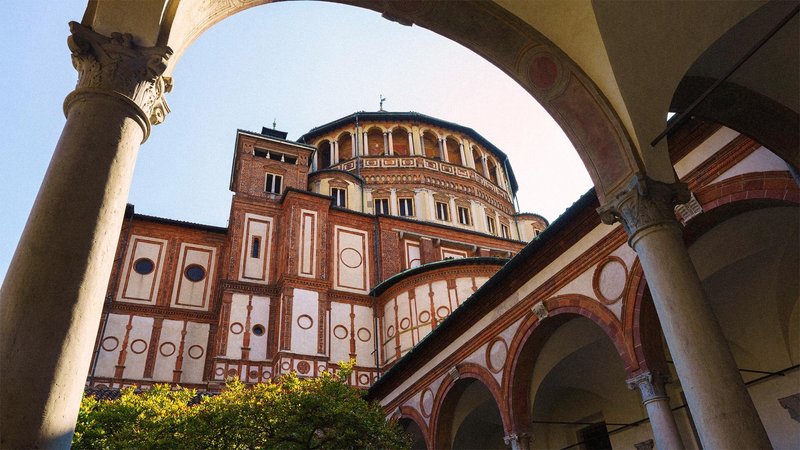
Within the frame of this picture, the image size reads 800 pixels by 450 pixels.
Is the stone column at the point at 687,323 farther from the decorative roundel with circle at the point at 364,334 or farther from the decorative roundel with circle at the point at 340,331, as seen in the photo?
the decorative roundel with circle at the point at 364,334

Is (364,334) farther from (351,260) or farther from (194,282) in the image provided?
(194,282)

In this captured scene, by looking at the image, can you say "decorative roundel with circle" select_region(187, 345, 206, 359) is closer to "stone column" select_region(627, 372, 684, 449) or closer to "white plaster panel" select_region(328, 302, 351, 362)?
"white plaster panel" select_region(328, 302, 351, 362)

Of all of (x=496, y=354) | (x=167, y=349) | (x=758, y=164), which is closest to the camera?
(x=758, y=164)

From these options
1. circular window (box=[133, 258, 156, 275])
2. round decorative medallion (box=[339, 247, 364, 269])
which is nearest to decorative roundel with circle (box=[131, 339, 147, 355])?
circular window (box=[133, 258, 156, 275])

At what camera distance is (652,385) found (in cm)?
855

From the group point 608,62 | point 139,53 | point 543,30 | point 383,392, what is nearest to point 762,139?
point 608,62

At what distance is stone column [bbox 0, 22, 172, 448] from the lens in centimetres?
271

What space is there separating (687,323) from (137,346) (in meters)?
20.7

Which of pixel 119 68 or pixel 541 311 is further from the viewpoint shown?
pixel 541 311

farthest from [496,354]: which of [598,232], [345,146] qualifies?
[345,146]

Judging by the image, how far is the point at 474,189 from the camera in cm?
3572

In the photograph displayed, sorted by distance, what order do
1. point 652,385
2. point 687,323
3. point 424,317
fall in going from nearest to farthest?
point 687,323 < point 652,385 < point 424,317

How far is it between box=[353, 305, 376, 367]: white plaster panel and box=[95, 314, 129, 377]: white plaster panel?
9037 mm

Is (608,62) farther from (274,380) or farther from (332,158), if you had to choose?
(332,158)
